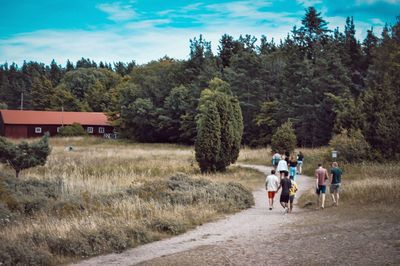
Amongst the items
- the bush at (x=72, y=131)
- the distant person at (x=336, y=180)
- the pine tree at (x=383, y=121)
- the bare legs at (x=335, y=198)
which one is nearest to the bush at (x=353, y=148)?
the pine tree at (x=383, y=121)

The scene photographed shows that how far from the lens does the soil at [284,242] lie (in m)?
10.2

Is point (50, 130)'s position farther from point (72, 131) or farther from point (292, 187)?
point (292, 187)

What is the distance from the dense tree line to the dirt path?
19.2 m

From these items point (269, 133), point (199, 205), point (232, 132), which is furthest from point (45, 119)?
point (199, 205)

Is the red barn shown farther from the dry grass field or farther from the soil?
the soil

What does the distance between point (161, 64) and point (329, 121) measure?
37461mm

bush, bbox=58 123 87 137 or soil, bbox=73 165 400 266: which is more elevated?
bush, bbox=58 123 87 137

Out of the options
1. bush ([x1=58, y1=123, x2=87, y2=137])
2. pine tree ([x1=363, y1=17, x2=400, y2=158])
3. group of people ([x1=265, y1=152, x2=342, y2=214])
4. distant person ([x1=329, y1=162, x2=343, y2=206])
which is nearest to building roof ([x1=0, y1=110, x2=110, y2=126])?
bush ([x1=58, y1=123, x2=87, y2=137])

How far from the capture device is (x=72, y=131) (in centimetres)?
7250

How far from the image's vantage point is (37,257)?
1007cm

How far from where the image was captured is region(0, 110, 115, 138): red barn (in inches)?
2867

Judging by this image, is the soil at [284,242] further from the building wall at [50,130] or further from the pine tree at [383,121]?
the building wall at [50,130]

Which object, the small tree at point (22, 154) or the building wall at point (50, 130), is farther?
the building wall at point (50, 130)

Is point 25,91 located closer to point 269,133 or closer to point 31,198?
point 269,133
